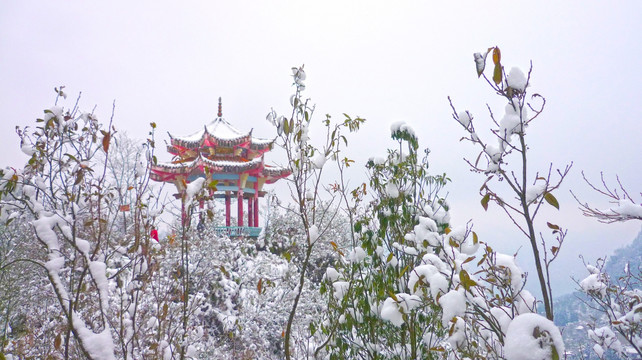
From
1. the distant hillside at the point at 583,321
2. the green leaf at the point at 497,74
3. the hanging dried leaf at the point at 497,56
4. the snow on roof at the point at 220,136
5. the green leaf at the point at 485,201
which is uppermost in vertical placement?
the snow on roof at the point at 220,136

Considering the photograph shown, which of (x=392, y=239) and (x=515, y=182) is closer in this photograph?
(x=515, y=182)

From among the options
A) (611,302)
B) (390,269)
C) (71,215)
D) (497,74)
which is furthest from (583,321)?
(71,215)

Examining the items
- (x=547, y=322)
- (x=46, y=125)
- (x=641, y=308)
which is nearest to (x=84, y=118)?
(x=46, y=125)

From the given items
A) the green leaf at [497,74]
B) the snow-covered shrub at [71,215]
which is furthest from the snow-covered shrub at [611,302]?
the snow-covered shrub at [71,215]

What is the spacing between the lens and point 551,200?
1.54 m

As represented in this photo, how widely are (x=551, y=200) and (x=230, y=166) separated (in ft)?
53.6

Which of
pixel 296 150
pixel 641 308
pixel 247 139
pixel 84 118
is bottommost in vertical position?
pixel 641 308

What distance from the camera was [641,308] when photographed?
2648mm

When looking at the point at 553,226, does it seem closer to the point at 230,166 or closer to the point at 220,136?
the point at 230,166

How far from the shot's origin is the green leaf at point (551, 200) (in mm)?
1528

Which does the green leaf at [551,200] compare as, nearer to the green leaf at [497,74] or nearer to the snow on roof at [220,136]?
the green leaf at [497,74]

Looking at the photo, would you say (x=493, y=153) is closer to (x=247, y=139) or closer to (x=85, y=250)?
(x=85, y=250)

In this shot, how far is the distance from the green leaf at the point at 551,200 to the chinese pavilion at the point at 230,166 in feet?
50.7

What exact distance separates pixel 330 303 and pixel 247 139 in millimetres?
15466
